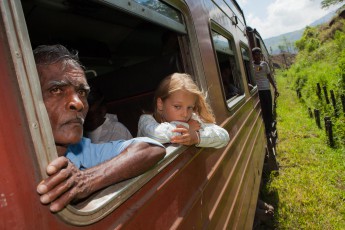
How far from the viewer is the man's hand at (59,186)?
2.62 ft

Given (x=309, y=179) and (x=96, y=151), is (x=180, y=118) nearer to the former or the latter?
(x=96, y=151)

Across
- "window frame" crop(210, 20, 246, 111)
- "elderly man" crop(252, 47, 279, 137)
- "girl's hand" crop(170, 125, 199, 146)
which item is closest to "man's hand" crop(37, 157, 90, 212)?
"girl's hand" crop(170, 125, 199, 146)

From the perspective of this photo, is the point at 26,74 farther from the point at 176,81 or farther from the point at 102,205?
the point at 176,81

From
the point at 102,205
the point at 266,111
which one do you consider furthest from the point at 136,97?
the point at 266,111

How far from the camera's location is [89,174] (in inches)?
40.9

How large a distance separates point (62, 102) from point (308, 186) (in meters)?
4.97

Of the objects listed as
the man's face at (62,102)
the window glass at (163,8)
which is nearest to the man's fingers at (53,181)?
the man's face at (62,102)

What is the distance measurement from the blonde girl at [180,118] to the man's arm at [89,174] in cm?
33

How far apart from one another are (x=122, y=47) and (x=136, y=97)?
0.67 metres

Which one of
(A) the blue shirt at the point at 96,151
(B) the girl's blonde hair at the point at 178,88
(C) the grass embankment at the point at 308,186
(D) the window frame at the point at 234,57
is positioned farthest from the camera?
(C) the grass embankment at the point at 308,186

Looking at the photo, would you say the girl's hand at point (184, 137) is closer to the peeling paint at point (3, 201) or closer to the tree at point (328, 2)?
the peeling paint at point (3, 201)

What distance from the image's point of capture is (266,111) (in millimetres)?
7145

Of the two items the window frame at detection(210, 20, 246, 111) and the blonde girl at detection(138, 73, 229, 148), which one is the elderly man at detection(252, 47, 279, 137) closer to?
the window frame at detection(210, 20, 246, 111)

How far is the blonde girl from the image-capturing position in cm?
164
